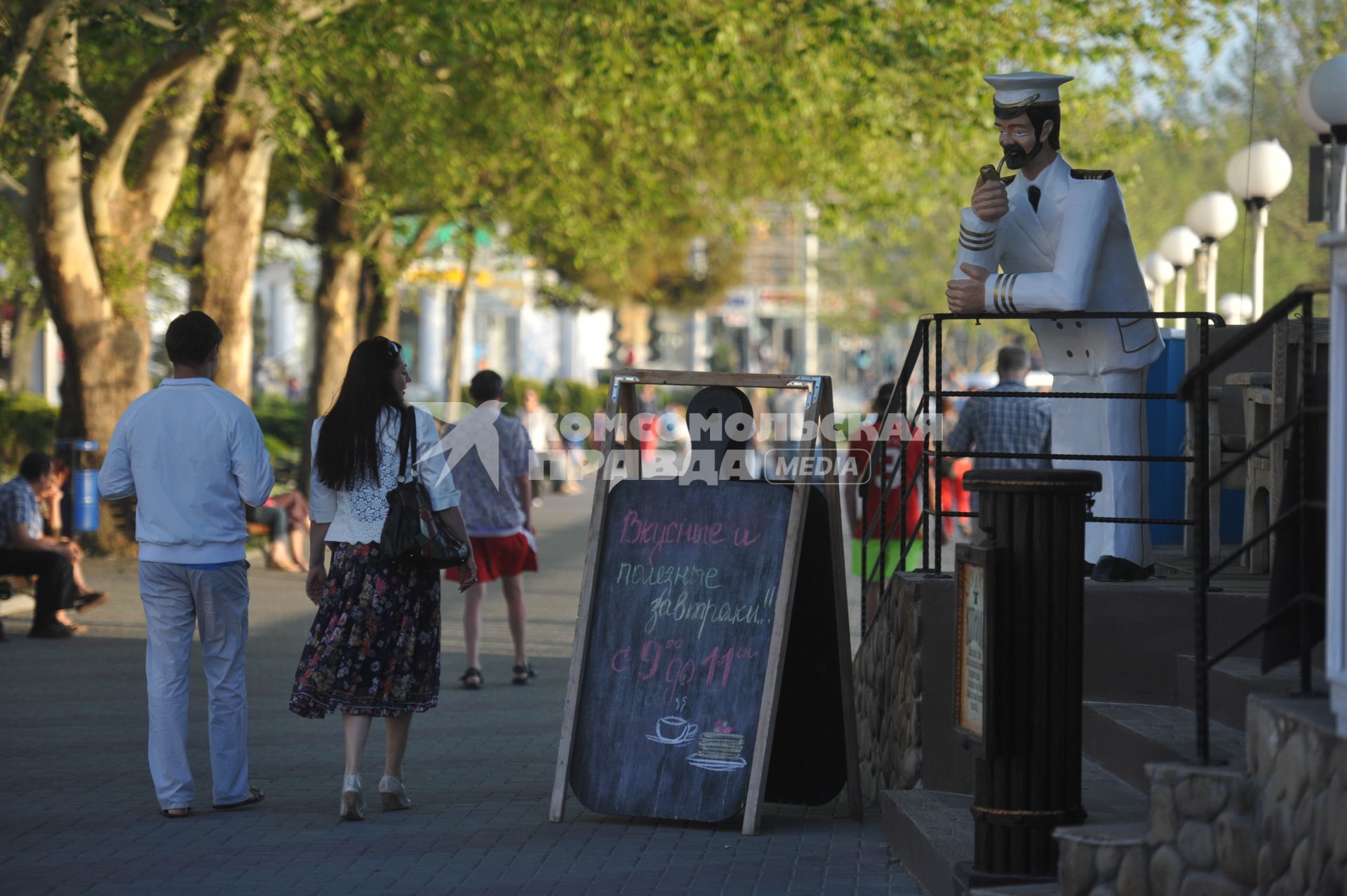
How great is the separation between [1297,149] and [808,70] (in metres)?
9.75

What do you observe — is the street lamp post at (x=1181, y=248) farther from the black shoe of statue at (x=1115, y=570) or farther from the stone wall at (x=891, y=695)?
the black shoe of statue at (x=1115, y=570)

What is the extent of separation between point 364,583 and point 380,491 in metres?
0.36

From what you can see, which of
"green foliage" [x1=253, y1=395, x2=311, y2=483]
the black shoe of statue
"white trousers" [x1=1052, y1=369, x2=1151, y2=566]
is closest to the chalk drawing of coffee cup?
the black shoe of statue

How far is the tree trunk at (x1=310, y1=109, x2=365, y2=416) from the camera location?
21.7 metres

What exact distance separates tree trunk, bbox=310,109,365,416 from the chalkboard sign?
15.4 metres

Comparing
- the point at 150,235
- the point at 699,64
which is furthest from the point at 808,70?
the point at 150,235

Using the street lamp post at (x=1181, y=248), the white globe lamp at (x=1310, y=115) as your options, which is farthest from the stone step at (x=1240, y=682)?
the street lamp post at (x=1181, y=248)

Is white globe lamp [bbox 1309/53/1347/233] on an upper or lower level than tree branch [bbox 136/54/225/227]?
lower

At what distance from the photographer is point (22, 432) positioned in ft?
76.9

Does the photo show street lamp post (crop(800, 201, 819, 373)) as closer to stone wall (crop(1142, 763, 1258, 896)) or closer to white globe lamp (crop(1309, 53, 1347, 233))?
white globe lamp (crop(1309, 53, 1347, 233))

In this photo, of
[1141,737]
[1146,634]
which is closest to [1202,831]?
[1141,737]

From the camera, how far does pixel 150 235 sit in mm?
17109

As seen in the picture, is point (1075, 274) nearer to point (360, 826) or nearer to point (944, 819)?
point (944, 819)

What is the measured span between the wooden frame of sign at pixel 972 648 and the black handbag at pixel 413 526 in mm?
2281
